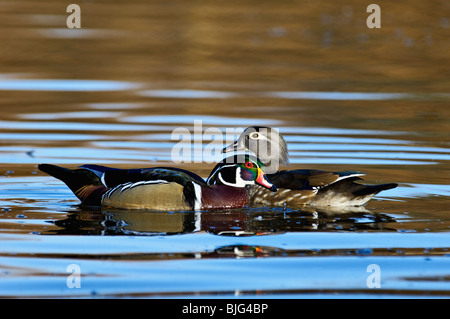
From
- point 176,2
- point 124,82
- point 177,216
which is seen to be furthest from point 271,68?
point 177,216

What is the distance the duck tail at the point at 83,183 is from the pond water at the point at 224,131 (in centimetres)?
20

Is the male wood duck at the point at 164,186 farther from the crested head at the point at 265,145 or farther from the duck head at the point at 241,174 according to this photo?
the crested head at the point at 265,145

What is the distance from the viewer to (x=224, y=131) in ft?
46.6

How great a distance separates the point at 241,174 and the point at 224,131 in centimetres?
381

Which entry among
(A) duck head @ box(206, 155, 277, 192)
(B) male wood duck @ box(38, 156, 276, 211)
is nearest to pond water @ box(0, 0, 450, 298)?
(B) male wood duck @ box(38, 156, 276, 211)

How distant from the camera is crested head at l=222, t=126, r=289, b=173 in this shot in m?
11.7

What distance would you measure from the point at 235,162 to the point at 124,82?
8.33 meters

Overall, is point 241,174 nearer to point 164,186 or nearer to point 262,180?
point 262,180

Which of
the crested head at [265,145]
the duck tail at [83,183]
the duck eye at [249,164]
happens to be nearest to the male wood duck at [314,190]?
the duck eye at [249,164]

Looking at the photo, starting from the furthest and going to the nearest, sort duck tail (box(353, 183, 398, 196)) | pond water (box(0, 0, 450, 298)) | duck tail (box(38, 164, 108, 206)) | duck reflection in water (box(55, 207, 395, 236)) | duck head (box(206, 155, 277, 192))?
duck head (box(206, 155, 277, 192)) → duck tail (box(38, 164, 108, 206)) → duck tail (box(353, 183, 398, 196)) → duck reflection in water (box(55, 207, 395, 236)) → pond water (box(0, 0, 450, 298))

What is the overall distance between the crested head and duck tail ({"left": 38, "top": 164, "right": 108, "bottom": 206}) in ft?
6.53

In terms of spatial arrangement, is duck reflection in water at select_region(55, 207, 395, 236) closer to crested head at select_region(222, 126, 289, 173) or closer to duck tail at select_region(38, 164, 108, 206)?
duck tail at select_region(38, 164, 108, 206)

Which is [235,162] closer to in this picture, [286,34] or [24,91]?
[24,91]

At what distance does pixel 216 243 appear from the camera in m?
8.51
